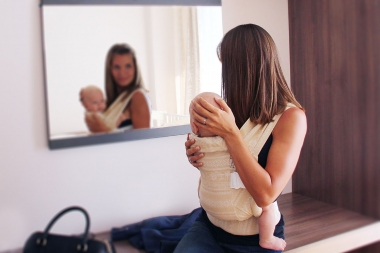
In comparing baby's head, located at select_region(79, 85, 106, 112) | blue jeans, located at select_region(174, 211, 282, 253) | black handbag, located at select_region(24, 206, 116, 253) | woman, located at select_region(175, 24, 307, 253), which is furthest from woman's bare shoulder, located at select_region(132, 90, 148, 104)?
black handbag, located at select_region(24, 206, 116, 253)

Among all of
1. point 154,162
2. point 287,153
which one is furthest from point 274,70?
point 154,162

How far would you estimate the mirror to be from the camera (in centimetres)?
140

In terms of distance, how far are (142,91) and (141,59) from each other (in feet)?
0.45

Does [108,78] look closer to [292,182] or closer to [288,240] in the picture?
[288,240]

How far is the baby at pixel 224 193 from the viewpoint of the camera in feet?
3.16

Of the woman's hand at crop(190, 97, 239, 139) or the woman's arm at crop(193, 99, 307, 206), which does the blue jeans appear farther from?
the woman's hand at crop(190, 97, 239, 139)

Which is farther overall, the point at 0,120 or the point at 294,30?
the point at 294,30

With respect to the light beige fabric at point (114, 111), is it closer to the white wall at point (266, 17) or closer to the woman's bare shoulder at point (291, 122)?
the white wall at point (266, 17)

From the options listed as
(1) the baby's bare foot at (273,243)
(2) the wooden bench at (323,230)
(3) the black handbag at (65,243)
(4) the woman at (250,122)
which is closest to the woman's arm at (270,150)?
(4) the woman at (250,122)

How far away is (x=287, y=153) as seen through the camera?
36.6 inches

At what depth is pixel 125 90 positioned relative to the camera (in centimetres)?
151

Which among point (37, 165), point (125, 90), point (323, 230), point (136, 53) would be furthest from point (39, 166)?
point (323, 230)

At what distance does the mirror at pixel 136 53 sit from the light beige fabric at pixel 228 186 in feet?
2.06

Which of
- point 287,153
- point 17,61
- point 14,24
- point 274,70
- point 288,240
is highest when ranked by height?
point 14,24
